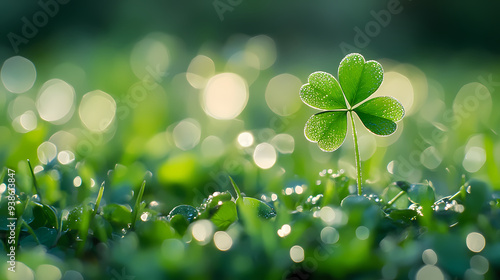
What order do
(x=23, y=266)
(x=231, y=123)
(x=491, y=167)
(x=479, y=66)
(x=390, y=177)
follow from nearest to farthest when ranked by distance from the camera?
(x=23, y=266) → (x=491, y=167) → (x=390, y=177) → (x=231, y=123) → (x=479, y=66)

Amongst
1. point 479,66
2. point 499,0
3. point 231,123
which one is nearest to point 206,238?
point 231,123

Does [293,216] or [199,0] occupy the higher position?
[199,0]

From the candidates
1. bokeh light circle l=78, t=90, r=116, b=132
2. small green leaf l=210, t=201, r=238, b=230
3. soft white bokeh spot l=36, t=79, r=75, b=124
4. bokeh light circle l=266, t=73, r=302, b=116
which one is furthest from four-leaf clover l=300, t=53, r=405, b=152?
soft white bokeh spot l=36, t=79, r=75, b=124

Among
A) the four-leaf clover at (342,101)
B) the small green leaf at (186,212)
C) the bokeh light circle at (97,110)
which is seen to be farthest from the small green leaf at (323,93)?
the bokeh light circle at (97,110)

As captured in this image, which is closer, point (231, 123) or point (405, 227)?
point (405, 227)

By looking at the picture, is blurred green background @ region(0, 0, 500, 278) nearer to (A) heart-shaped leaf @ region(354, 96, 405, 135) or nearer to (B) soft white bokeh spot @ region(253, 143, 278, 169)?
(B) soft white bokeh spot @ region(253, 143, 278, 169)

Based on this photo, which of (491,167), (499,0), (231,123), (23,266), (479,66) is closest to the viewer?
(23,266)

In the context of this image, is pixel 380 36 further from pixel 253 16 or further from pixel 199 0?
pixel 199 0
